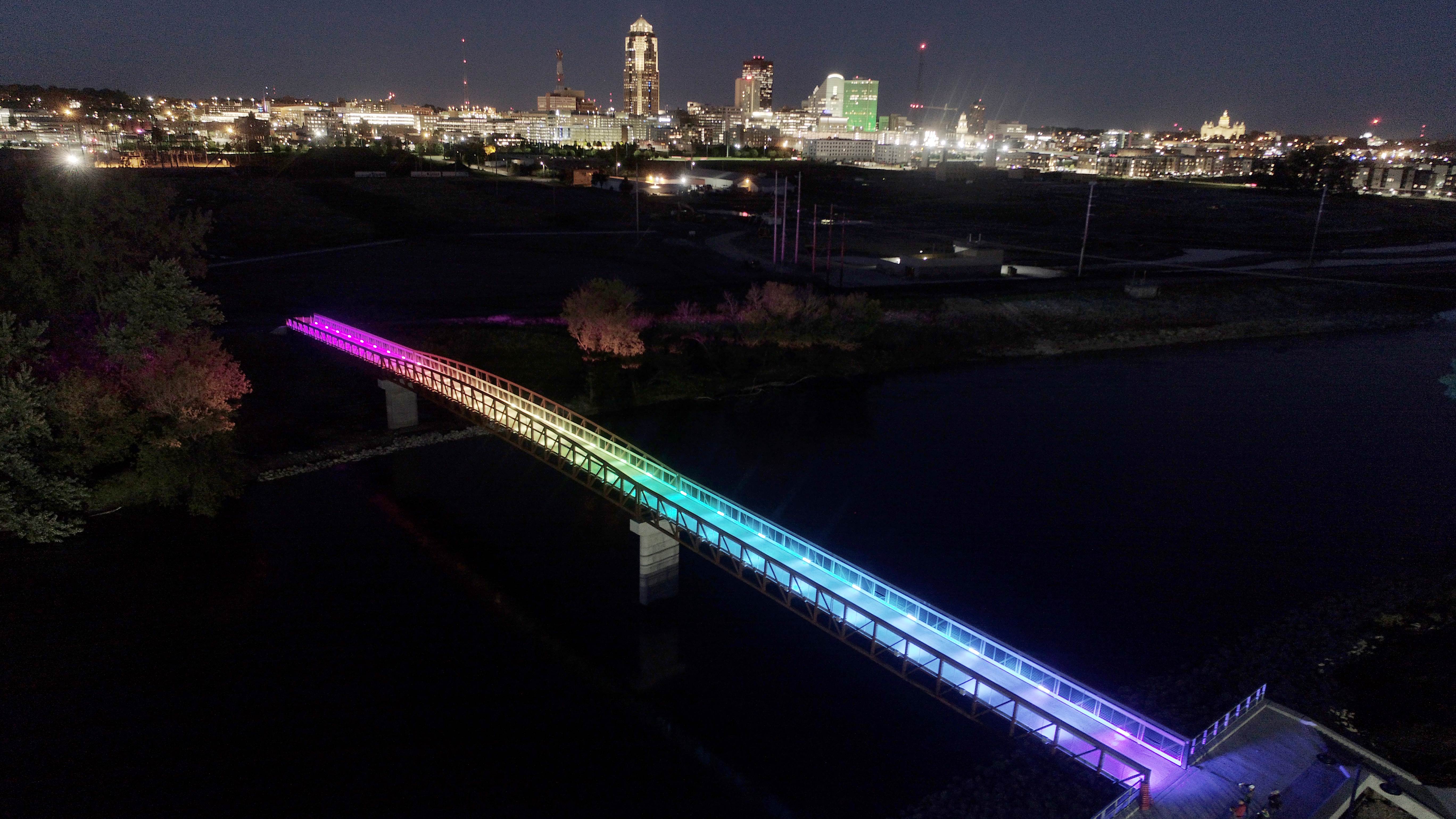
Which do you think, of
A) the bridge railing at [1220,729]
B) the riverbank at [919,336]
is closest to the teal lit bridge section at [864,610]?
the bridge railing at [1220,729]

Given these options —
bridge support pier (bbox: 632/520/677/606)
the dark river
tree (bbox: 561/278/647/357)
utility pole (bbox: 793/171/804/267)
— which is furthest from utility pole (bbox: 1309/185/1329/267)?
bridge support pier (bbox: 632/520/677/606)

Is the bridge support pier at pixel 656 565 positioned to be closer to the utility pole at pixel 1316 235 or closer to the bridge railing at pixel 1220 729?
the bridge railing at pixel 1220 729

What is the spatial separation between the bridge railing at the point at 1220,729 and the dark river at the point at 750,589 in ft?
15.2

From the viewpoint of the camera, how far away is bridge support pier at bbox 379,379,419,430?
1312 inches

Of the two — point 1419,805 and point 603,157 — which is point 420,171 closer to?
point 603,157

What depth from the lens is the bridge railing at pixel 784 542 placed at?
44.1ft

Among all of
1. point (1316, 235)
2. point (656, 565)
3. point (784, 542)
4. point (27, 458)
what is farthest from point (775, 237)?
point (1316, 235)

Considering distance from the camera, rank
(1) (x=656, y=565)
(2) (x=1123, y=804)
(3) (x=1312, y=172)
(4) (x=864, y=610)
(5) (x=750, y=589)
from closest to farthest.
Result: (2) (x=1123, y=804)
(4) (x=864, y=610)
(1) (x=656, y=565)
(5) (x=750, y=589)
(3) (x=1312, y=172)

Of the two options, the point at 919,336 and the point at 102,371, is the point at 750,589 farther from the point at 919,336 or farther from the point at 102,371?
the point at 919,336

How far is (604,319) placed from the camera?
124ft

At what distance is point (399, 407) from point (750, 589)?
61.0ft

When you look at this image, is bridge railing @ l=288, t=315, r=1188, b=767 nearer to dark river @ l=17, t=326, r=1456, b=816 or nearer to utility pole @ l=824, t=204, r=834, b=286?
dark river @ l=17, t=326, r=1456, b=816

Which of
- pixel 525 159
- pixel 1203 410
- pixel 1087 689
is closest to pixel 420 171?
pixel 525 159

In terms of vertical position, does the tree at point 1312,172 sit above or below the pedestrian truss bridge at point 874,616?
above
